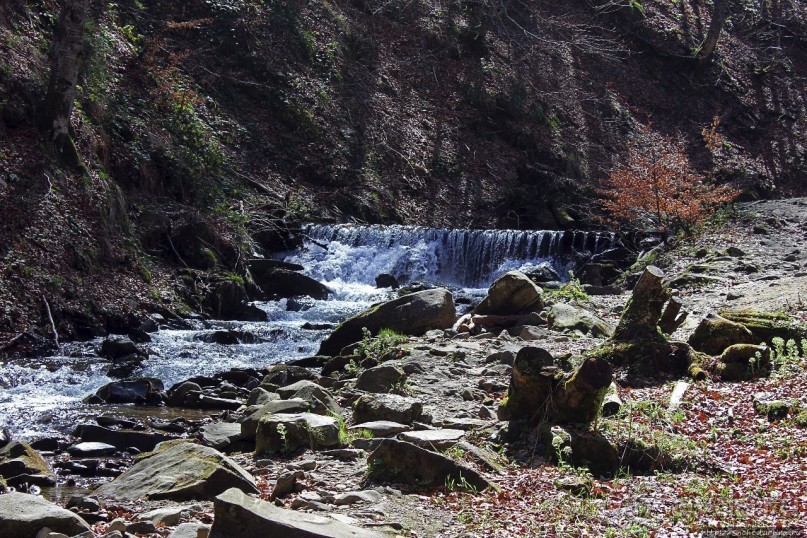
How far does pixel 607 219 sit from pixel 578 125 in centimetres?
612

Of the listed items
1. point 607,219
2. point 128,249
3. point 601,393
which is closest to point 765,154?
point 607,219

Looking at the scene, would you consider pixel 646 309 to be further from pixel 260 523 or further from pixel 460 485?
pixel 260 523

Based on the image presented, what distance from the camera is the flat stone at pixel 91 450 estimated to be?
6.29 m

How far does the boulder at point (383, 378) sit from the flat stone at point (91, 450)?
7.52 ft

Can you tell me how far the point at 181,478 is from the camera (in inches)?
186

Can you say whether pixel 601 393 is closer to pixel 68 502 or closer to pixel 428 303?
pixel 68 502

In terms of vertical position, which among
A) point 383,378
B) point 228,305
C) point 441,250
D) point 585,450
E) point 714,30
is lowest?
point 228,305

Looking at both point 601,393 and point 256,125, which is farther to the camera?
point 256,125

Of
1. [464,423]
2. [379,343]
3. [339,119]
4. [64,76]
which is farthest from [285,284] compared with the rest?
[464,423]

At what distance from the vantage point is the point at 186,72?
1933 cm

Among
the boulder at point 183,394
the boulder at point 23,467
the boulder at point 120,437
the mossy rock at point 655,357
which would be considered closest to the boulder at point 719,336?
the mossy rock at point 655,357

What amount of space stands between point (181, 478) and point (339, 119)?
17401mm

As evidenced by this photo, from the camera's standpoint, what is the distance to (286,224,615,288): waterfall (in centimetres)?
1748

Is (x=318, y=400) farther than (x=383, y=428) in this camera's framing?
Yes
